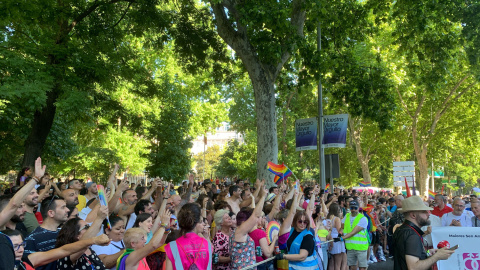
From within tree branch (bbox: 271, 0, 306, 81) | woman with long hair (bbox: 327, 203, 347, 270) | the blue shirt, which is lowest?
woman with long hair (bbox: 327, 203, 347, 270)

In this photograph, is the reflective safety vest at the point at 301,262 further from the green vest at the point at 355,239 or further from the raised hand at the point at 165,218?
the green vest at the point at 355,239

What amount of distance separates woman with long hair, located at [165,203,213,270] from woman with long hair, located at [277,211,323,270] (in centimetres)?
161

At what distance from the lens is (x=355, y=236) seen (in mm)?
10680

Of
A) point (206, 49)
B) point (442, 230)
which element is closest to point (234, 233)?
point (442, 230)

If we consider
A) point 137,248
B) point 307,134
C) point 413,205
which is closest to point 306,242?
point 413,205

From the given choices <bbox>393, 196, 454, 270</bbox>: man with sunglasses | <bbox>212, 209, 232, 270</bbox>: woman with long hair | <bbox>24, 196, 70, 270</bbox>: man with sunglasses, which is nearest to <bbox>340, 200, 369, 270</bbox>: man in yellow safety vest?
<bbox>212, 209, 232, 270</bbox>: woman with long hair

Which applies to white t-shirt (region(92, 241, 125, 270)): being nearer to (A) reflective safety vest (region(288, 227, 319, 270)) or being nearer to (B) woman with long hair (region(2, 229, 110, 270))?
(B) woman with long hair (region(2, 229, 110, 270))

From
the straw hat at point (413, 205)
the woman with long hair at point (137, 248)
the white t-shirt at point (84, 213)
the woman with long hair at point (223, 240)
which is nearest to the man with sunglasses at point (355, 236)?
the woman with long hair at point (223, 240)

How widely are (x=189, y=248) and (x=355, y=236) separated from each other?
6.43 metres

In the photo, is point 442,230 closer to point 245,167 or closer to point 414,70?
point 414,70

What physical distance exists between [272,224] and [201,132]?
1301 inches

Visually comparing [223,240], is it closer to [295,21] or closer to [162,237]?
[162,237]

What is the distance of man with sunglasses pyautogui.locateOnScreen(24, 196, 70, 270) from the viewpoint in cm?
491

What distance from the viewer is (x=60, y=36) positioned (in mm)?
15328
